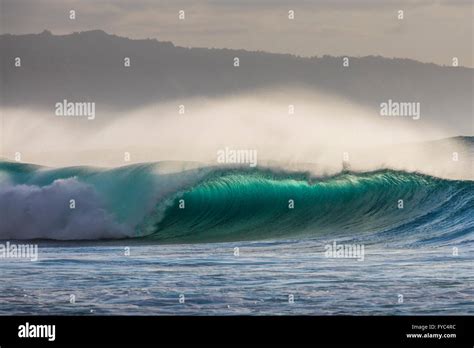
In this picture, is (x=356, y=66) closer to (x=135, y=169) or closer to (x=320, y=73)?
(x=320, y=73)

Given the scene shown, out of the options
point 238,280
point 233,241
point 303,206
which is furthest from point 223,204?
point 238,280

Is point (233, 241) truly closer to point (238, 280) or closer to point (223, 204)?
point (223, 204)

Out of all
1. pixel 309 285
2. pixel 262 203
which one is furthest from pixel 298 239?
pixel 309 285

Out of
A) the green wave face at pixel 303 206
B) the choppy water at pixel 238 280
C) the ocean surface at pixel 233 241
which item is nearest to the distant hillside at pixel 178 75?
the ocean surface at pixel 233 241

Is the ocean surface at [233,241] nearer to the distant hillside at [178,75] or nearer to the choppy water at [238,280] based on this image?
the choppy water at [238,280]

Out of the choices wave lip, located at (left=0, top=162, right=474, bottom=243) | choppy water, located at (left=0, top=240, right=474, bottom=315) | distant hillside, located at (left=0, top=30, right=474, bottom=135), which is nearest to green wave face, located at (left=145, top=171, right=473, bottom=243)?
wave lip, located at (left=0, top=162, right=474, bottom=243)

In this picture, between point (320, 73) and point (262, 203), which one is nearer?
point (262, 203)

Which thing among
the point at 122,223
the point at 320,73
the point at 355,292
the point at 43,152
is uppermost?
the point at 320,73
